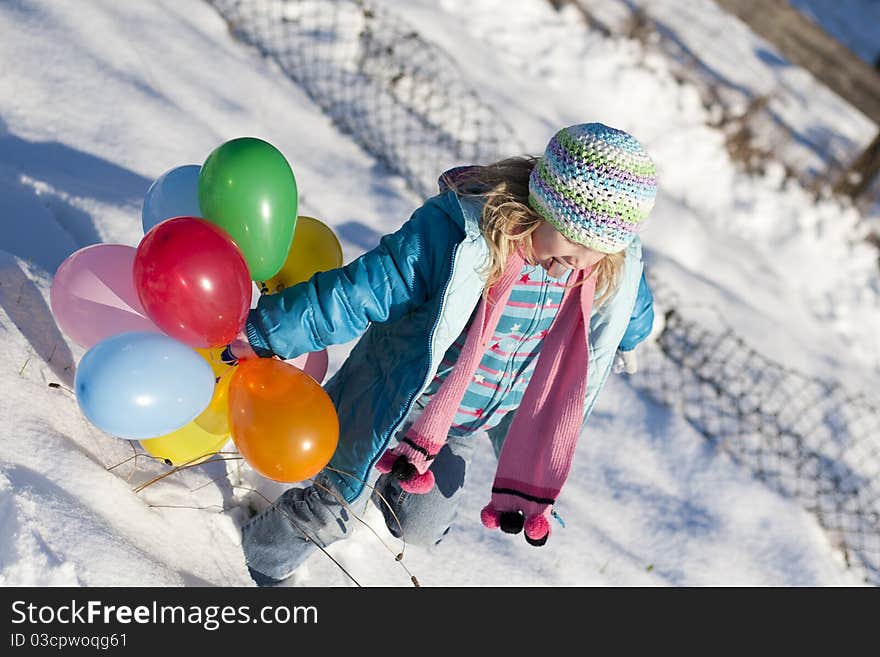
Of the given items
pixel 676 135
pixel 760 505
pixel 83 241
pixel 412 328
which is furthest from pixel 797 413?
pixel 83 241

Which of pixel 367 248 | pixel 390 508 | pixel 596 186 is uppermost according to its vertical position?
pixel 596 186

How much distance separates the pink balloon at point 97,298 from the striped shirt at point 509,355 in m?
0.76

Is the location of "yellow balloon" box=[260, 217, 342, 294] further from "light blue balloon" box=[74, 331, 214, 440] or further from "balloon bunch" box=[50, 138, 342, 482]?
"light blue balloon" box=[74, 331, 214, 440]

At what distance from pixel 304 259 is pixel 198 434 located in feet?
1.81

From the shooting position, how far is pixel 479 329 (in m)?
1.96

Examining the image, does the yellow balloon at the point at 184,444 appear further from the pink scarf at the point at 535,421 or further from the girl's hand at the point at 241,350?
the pink scarf at the point at 535,421

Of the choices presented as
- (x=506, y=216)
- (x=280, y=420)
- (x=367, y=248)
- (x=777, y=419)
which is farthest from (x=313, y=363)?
(x=777, y=419)

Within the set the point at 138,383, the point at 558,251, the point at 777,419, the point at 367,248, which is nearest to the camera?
the point at 138,383

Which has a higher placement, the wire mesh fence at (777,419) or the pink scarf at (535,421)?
the pink scarf at (535,421)

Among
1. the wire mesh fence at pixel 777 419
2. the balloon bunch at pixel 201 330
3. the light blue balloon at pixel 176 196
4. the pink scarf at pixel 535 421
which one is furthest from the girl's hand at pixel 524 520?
the wire mesh fence at pixel 777 419

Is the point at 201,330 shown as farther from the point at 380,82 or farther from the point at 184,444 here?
the point at 380,82

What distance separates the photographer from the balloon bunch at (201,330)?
1.70 meters
